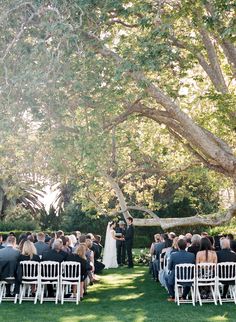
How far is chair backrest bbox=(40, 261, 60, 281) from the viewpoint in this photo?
45.0ft

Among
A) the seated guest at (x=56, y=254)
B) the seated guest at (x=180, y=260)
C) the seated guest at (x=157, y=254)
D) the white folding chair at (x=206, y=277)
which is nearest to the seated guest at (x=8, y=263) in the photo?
the seated guest at (x=56, y=254)

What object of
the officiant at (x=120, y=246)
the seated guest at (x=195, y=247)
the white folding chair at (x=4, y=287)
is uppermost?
the officiant at (x=120, y=246)

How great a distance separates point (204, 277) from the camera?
543 inches

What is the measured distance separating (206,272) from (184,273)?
548 millimetres

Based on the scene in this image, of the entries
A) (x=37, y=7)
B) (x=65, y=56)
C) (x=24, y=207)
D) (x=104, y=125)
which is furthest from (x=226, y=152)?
(x=24, y=207)

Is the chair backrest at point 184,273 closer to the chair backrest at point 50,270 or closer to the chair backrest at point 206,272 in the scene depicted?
the chair backrest at point 206,272

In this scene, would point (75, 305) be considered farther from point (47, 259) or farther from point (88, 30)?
point (88, 30)

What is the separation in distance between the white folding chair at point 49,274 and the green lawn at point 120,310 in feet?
1.24

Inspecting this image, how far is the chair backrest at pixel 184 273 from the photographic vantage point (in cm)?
1353

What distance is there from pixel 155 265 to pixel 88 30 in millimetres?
7639

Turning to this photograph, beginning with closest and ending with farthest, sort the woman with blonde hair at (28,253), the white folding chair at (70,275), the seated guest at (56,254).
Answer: the white folding chair at (70,275)
the woman with blonde hair at (28,253)
the seated guest at (56,254)

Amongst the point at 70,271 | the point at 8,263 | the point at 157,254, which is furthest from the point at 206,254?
the point at 157,254

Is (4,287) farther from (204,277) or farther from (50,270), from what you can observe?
(204,277)

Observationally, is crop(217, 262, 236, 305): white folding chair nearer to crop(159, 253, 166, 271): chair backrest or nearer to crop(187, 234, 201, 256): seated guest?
crop(187, 234, 201, 256): seated guest
